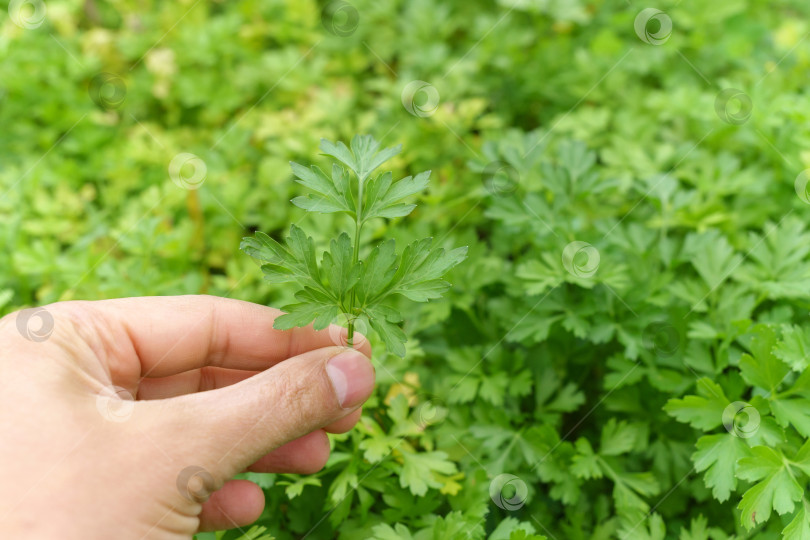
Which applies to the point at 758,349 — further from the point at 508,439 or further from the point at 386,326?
the point at 386,326

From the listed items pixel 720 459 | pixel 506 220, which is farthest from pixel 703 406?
pixel 506 220

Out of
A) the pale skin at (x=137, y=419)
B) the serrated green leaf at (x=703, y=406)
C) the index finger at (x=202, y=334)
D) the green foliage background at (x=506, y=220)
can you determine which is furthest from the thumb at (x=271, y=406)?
the serrated green leaf at (x=703, y=406)

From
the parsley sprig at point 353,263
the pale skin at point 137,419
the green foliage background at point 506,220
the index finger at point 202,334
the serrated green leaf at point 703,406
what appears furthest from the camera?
the green foliage background at point 506,220

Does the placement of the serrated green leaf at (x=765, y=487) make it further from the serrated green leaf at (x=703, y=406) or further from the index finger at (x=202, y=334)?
the index finger at (x=202, y=334)

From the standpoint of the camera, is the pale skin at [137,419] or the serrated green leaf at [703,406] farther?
the serrated green leaf at [703,406]

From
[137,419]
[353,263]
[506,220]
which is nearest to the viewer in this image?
[137,419]

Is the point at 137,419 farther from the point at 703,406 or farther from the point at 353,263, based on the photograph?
the point at 703,406
